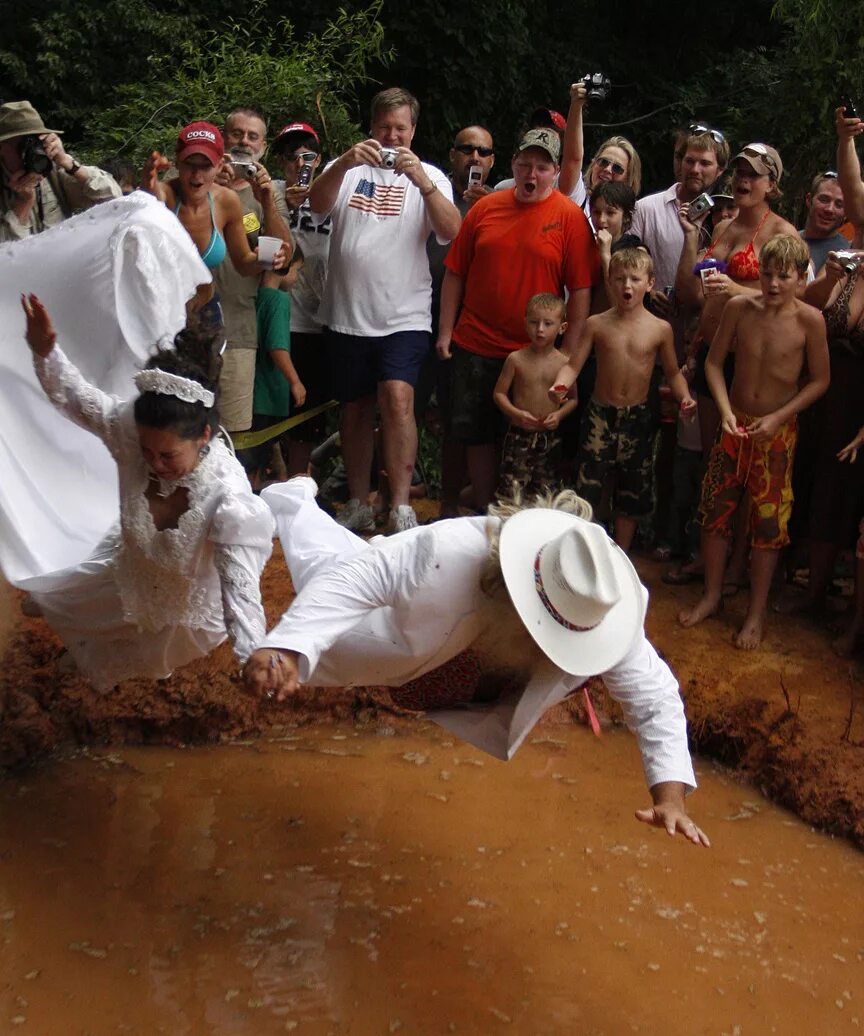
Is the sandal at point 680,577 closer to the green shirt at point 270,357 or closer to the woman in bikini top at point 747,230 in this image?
the woman in bikini top at point 747,230

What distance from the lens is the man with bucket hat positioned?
11.4 ft

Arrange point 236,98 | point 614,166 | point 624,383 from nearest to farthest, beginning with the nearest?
point 624,383, point 614,166, point 236,98

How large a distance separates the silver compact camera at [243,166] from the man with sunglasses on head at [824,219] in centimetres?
281

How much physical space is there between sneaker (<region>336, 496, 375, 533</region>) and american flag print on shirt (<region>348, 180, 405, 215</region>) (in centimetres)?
149

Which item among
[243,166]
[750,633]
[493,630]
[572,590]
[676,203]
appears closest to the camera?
[572,590]

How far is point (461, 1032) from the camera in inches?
156

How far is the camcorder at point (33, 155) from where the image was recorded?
230 inches

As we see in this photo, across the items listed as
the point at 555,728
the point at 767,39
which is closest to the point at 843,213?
the point at 555,728

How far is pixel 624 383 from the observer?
612 centimetres

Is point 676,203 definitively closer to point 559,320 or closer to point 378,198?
point 559,320

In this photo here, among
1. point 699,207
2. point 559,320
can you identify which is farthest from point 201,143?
point 699,207

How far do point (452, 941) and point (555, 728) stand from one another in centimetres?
175

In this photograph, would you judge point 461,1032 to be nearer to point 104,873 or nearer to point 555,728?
point 104,873

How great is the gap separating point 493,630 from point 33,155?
3.48 meters
